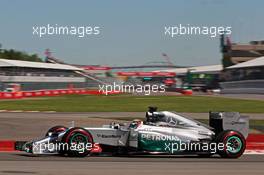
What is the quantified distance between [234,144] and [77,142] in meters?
3.55

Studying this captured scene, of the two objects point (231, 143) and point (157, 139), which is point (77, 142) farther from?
point (231, 143)

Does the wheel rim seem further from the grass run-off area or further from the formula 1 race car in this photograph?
the grass run-off area
